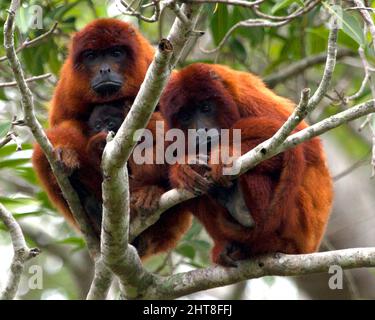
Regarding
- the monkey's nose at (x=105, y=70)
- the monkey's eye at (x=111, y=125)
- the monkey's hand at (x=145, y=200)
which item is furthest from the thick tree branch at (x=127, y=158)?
the monkey's nose at (x=105, y=70)

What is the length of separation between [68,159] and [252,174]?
154cm

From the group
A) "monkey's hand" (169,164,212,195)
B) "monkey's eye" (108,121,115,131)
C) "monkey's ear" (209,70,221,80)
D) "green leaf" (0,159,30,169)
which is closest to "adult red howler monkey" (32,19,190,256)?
"monkey's eye" (108,121,115,131)

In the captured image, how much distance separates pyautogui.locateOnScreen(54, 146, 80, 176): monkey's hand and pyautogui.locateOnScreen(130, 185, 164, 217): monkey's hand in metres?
0.52

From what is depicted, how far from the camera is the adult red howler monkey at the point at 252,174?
5688mm

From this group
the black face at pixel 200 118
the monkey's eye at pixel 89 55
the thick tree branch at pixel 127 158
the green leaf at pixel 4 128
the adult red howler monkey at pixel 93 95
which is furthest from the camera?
the monkey's eye at pixel 89 55

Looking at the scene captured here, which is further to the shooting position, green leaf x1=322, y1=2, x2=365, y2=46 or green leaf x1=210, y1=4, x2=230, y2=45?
green leaf x1=210, y1=4, x2=230, y2=45

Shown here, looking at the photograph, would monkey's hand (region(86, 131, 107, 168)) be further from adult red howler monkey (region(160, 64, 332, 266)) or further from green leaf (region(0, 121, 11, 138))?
green leaf (region(0, 121, 11, 138))

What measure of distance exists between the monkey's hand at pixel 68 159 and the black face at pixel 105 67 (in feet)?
2.30

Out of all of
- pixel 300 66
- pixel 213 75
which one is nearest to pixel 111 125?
pixel 213 75

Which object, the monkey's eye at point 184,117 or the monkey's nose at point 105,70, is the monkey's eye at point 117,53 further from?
the monkey's eye at point 184,117

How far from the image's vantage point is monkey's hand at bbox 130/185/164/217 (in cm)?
601

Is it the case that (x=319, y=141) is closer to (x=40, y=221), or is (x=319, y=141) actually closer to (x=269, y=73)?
(x=269, y=73)

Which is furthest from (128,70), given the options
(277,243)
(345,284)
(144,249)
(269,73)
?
(345,284)

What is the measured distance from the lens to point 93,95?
695 cm
